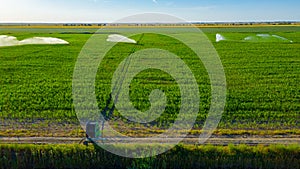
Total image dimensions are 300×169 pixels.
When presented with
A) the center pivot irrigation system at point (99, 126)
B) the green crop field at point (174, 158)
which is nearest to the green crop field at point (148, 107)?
the green crop field at point (174, 158)

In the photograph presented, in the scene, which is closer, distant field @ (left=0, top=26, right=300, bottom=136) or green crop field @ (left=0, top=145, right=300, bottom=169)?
green crop field @ (left=0, top=145, right=300, bottom=169)

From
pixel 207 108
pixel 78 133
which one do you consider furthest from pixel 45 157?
pixel 207 108

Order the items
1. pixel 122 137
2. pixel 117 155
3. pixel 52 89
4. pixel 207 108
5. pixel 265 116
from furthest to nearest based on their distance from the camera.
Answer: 1. pixel 52 89
2. pixel 207 108
3. pixel 265 116
4. pixel 122 137
5. pixel 117 155

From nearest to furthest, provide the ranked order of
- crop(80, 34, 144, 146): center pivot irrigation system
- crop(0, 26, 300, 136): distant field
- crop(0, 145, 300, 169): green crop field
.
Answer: crop(0, 145, 300, 169): green crop field < crop(80, 34, 144, 146): center pivot irrigation system < crop(0, 26, 300, 136): distant field

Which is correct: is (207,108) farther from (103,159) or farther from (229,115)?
(103,159)

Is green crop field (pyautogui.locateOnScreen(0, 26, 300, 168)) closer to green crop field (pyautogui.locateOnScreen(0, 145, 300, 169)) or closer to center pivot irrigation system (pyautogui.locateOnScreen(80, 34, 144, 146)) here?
green crop field (pyautogui.locateOnScreen(0, 145, 300, 169))

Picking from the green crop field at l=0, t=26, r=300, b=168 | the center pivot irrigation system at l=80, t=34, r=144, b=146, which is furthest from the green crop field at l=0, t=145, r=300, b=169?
the center pivot irrigation system at l=80, t=34, r=144, b=146

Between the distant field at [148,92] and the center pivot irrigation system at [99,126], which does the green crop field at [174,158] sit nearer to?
the center pivot irrigation system at [99,126]

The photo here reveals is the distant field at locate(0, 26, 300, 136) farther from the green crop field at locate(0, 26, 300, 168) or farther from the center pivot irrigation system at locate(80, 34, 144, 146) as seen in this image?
the center pivot irrigation system at locate(80, 34, 144, 146)

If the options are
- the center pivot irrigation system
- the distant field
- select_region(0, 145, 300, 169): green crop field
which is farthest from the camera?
the distant field

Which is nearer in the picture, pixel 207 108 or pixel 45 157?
pixel 45 157

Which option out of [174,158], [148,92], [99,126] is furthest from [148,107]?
[174,158]
